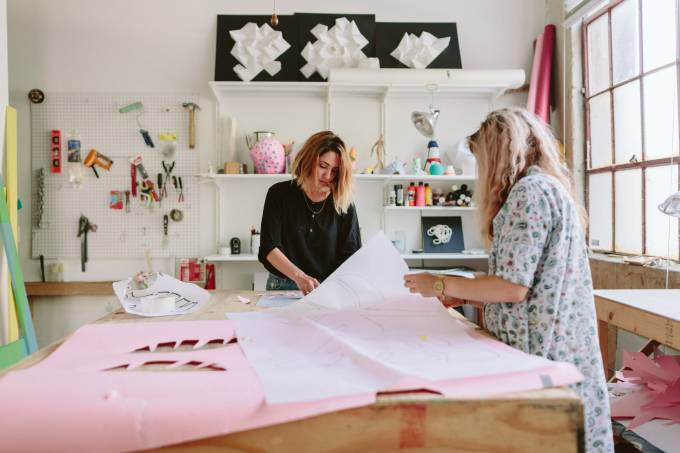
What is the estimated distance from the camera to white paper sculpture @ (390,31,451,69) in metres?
3.63

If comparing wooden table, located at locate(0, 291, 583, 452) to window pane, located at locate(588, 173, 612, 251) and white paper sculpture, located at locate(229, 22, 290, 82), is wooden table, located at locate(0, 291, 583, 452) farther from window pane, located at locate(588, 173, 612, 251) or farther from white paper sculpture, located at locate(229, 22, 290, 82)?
white paper sculpture, located at locate(229, 22, 290, 82)

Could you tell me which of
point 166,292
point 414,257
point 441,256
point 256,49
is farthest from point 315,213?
point 256,49

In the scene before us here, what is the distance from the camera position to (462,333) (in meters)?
1.08

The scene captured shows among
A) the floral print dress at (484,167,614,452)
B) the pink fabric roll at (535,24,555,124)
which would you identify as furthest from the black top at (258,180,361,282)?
the pink fabric roll at (535,24,555,124)

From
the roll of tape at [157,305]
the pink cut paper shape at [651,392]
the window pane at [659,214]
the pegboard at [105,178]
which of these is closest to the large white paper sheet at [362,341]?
the roll of tape at [157,305]

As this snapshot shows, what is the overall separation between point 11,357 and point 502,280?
1874 mm

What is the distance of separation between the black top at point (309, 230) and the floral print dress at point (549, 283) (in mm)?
1115

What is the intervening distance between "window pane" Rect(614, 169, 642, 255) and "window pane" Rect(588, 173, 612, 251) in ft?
0.23

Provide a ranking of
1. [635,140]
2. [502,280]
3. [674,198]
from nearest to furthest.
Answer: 1. [502,280]
2. [674,198]
3. [635,140]

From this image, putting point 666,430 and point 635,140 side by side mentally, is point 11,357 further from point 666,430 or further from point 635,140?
point 635,140

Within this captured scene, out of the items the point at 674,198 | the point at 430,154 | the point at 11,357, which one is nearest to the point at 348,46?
the point at 430,154

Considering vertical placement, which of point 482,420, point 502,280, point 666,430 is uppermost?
point 502,280

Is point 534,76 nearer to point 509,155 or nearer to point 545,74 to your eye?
point 545,74

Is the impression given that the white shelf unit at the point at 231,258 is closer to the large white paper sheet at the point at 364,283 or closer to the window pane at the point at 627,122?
the large white paper sheet at the point at 364,283
